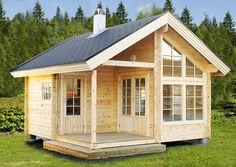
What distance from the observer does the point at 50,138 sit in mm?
11859

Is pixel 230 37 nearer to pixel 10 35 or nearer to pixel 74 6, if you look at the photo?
pixel 10 35

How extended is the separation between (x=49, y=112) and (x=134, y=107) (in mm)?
2588

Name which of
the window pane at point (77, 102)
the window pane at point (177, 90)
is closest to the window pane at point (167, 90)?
the window pane at point (177, 90)

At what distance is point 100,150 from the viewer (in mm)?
9703

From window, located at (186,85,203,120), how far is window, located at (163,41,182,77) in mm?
651

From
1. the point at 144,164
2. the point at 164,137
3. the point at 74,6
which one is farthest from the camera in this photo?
the point at 74,6

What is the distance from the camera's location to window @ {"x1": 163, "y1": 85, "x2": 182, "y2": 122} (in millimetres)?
11500

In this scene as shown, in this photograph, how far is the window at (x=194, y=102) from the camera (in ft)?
Result: 39.5

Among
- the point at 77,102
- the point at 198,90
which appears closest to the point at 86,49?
the point at 77,102

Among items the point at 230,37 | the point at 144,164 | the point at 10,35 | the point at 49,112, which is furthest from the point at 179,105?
the point at 230,37

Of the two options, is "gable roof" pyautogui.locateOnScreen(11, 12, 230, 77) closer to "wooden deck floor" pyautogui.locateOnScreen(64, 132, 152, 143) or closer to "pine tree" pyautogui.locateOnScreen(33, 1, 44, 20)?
"wooden deck floor" pyautogui.locateOnScreen(64, 132, 152, 143)

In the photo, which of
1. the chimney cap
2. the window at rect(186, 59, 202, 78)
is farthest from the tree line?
the chimney cap

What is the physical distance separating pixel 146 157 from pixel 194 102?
2965 mm

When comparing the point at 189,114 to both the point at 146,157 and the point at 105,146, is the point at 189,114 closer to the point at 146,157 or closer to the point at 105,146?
the point at 146,157
